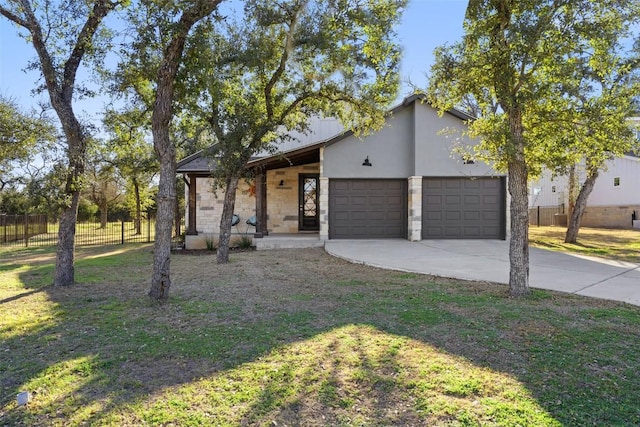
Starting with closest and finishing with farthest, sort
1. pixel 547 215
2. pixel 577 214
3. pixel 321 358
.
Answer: pixel 321 358 → pixel 577 214 → pixel 547 215

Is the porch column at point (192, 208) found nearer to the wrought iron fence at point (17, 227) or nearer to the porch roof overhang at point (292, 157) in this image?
the porch roof overhang at point (292, 157)

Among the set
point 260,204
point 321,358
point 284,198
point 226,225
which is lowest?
point 321,358

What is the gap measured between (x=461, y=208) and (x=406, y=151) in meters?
2.70

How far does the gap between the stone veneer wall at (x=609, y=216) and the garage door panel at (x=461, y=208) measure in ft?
42.9

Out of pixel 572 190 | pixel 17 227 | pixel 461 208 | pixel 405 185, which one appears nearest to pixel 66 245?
pixel 405 185

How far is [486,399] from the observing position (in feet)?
9.89

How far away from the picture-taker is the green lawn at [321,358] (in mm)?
2889

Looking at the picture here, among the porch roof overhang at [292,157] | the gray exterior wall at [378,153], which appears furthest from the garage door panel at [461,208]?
the porch roof overhang at [292,157]

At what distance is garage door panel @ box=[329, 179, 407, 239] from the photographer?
13.8 m

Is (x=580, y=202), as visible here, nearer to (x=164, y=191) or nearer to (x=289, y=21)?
(x=289, y=21)

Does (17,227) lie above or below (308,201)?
below

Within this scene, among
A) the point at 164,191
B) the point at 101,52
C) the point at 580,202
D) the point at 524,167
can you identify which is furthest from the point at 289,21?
the point at 580,202

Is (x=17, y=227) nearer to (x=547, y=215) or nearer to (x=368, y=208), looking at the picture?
(x=368, y=208)

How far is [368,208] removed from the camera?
13859 millimetres
